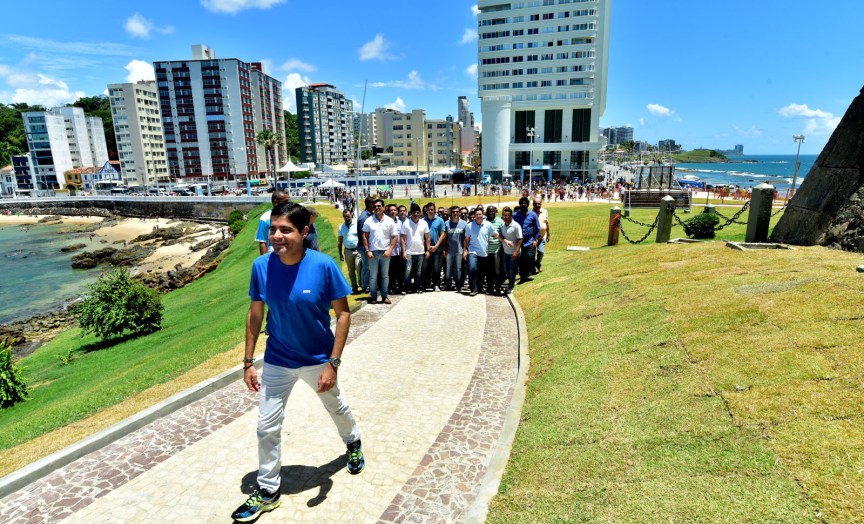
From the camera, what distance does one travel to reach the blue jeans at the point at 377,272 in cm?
1016

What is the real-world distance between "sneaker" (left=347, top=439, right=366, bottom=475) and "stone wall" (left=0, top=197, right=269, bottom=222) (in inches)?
2323

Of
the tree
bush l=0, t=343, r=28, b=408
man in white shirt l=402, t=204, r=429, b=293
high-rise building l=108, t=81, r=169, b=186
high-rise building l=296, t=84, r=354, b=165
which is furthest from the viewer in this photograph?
the tree

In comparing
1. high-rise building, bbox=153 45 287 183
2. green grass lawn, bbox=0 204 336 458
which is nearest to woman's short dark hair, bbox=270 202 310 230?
green grass lawn, bbox=0 204 336 458

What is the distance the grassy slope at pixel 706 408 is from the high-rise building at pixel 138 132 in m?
113

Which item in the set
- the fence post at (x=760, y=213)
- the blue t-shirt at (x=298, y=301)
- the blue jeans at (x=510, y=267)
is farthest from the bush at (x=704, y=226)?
the blue t-shirt at (x=298, y=301)

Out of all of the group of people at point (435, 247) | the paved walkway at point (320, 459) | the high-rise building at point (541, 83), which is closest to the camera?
the paved walkway at point (320, 459)

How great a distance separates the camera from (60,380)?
11.7 meters

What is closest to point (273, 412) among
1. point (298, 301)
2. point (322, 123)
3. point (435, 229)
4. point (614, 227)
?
point (298, 301)

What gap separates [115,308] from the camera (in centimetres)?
1448

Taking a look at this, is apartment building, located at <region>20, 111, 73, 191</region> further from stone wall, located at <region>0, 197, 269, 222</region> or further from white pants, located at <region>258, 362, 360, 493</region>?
white pants, located at <region>258, 362, 360, 493</region>

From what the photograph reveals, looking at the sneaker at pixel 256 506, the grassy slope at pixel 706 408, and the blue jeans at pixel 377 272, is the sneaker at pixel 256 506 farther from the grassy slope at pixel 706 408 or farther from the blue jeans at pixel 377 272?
the blue jeans at pixel 377 272

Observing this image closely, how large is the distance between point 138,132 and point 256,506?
118m

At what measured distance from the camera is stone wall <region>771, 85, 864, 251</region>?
27.9ft

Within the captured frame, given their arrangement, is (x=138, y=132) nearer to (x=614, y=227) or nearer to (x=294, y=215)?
(x=614, y=227)
